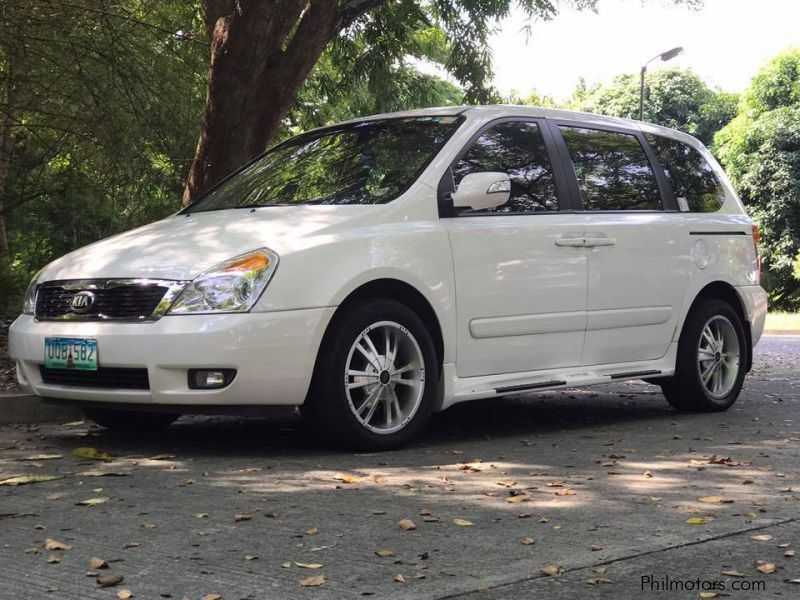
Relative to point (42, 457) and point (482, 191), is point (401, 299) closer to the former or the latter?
point (482, 191)

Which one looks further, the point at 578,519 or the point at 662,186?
the point at 662,186

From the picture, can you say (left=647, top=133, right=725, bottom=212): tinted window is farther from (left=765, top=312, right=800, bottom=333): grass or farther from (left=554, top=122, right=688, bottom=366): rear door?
(left=765, top=312, right=800, bottom=333): grass

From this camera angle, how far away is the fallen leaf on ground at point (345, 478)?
5562 millimetres

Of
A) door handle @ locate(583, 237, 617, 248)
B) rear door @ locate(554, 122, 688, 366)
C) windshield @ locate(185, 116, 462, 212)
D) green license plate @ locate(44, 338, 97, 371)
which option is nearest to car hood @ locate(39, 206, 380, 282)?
windshield @ locate(185, 116, 462, 212)

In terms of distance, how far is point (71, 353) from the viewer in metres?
6.32

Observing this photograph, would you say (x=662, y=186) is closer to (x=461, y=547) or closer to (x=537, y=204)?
(x=537, y=204)

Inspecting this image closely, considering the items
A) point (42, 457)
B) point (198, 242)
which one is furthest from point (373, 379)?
point (42, 457)

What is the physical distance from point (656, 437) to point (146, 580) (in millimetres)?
4068

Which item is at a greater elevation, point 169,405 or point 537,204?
point 537,204

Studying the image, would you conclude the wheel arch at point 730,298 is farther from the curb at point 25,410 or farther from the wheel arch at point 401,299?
the curb at point 25,410

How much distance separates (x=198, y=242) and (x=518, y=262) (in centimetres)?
180

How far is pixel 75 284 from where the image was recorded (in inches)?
253

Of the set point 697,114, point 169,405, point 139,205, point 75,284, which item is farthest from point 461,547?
point 697,114

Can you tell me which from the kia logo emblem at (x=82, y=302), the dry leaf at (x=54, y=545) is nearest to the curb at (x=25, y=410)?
the kia logo emblem at (x=82, y=302)
